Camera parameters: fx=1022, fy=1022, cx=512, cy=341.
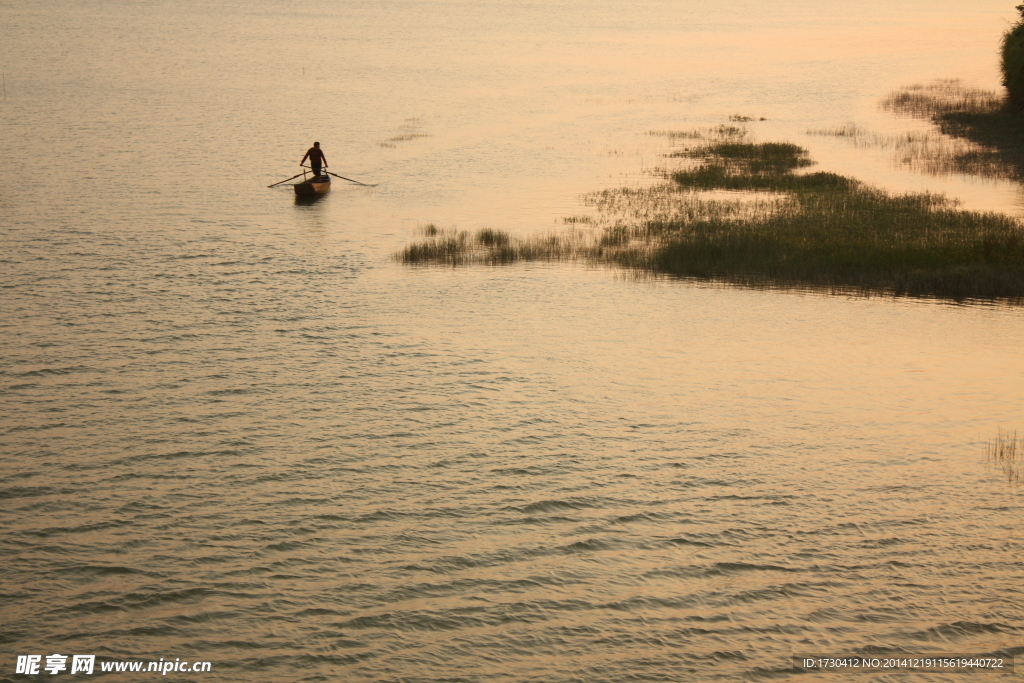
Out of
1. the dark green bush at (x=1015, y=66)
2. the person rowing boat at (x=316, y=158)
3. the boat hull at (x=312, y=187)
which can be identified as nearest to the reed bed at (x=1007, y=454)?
the boat hull at (x=312, y=187)

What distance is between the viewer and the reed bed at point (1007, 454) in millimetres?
16922

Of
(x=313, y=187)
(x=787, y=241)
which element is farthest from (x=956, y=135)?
(x=313, y=187)

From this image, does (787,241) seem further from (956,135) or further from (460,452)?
(956,135)

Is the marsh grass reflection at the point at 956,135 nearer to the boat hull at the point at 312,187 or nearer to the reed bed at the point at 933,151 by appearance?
the reed bed at the point at 933,151

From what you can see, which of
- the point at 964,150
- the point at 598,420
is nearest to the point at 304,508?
the point at 598,420

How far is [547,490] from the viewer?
635 inches

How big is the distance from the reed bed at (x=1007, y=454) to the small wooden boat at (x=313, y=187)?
29672 mm

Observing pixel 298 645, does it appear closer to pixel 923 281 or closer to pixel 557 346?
pixel 557 346

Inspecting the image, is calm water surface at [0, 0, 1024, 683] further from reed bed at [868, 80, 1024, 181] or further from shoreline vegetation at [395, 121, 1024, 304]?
reed bed at [868, 80, 1024, 181]

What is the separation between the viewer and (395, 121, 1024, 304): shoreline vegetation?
28031 millimetres

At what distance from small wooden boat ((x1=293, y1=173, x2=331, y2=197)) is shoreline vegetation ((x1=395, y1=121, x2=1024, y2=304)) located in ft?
28.6

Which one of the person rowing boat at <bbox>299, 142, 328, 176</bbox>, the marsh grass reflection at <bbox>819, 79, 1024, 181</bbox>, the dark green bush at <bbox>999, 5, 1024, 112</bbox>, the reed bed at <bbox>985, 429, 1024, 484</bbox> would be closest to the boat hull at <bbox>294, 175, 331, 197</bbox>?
the person rowing boat at <bbox>299, 142, 328, 176</bbox>

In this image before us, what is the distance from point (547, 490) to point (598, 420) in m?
3.27

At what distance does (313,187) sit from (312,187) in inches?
1.8
